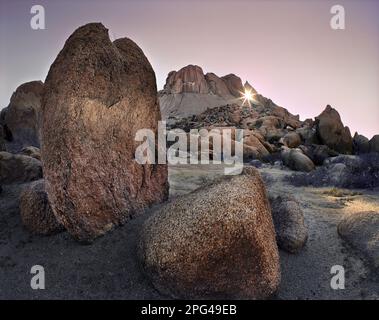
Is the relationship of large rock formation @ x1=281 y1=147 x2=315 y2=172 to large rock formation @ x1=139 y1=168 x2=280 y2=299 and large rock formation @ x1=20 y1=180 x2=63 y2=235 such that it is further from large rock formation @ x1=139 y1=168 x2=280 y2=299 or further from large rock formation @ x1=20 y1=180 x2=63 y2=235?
large rock formation @ x1=20 y1=180 x2=63 y2=235

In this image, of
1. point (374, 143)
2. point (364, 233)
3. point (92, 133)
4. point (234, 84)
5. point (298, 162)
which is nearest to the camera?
point (92, 133)

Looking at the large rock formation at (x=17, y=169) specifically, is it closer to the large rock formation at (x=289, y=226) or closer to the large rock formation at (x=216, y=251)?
the large rock formation at (x=216, y=251)

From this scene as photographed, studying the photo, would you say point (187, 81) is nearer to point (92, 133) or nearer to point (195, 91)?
→ point (195, 91)

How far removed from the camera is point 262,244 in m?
4.62

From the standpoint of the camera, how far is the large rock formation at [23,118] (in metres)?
15.6

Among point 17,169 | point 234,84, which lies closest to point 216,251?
point 17,169

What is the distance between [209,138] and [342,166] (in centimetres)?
942

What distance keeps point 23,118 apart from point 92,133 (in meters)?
12.3

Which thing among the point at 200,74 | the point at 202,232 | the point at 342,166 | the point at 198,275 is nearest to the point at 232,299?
the point at 198,275

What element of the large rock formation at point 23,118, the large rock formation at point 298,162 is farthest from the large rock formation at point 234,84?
the large rock formation at point 298,162

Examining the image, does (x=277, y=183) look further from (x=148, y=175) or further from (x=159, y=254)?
(x=159, y=254)

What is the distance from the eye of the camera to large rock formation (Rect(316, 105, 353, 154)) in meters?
19.3

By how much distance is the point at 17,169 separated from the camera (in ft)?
26.9

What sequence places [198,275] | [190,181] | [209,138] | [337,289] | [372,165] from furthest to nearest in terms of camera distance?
[209,138] < [372,165] < [190,181] < [337,289] < [198,275]
